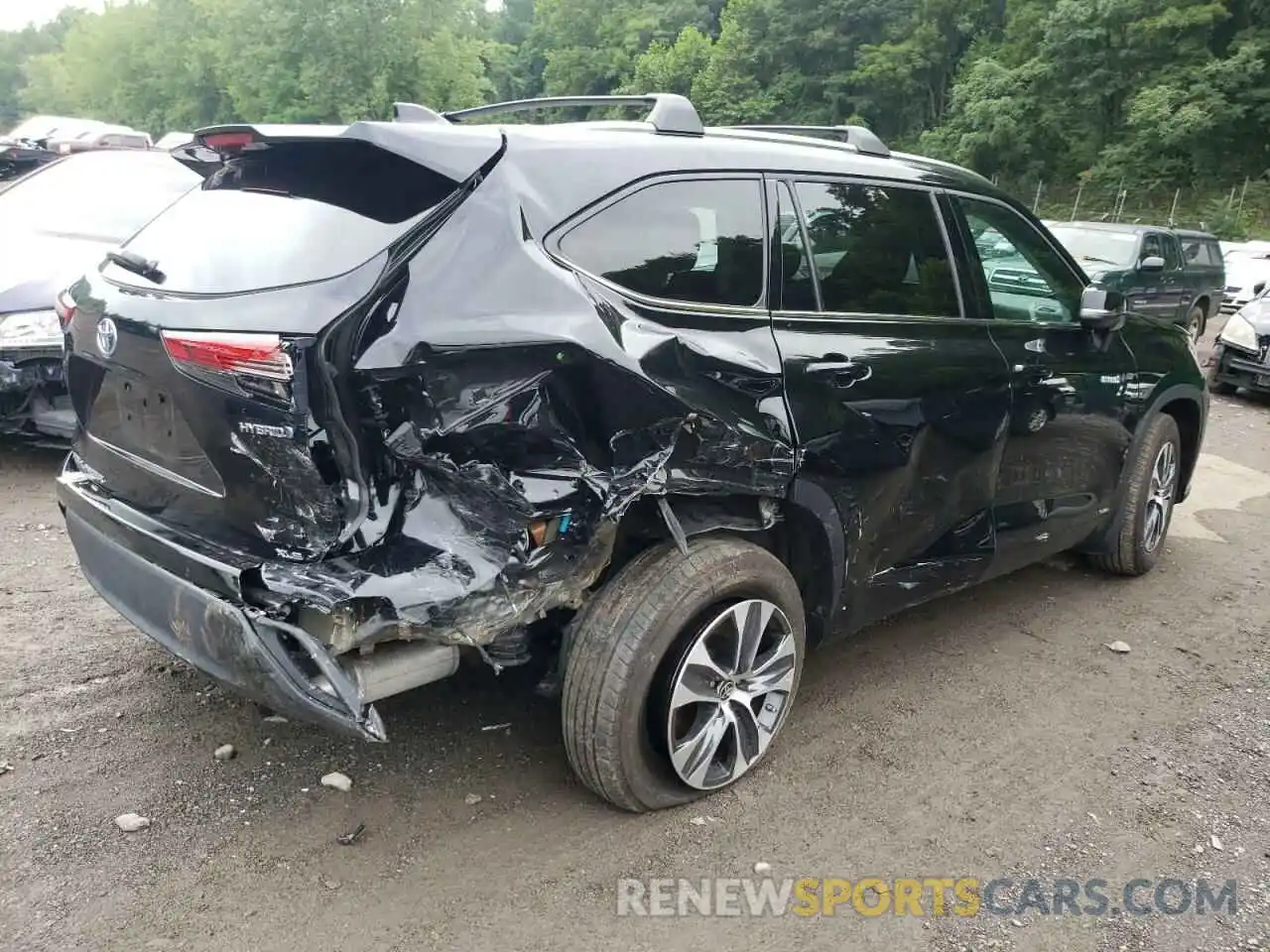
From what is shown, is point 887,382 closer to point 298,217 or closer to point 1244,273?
point 298,217

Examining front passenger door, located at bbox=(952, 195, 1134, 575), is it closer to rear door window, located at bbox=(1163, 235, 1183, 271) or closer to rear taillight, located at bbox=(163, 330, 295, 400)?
rear taillight, located at bbox=(163, 330, 295, 400)

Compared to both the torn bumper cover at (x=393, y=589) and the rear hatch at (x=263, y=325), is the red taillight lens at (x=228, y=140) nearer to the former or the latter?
the rear hatch at (x=263, y=325)

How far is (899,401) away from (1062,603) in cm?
200

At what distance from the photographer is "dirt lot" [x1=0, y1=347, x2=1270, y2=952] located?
2.46 m

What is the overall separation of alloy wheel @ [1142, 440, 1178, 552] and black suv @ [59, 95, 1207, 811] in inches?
70.1

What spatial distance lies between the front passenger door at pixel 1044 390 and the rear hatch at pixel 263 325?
6.93 ft

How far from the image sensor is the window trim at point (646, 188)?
8.50ft

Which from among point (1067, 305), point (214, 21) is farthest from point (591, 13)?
point (1067, 305)

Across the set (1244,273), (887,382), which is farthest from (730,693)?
(1244,273)

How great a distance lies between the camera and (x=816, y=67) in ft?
189

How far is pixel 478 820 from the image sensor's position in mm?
2830

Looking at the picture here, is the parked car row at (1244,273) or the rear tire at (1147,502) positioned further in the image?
the parked car row at (1244,273)

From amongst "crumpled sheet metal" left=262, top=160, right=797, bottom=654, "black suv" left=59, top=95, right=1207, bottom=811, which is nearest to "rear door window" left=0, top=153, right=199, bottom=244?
"black suv" left=59, top=95, right=1207, bottom=811

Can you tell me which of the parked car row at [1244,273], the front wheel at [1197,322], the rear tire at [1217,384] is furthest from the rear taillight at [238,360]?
the parked car row at [1244,273]
